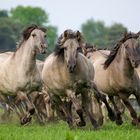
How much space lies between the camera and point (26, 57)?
59.9 ft

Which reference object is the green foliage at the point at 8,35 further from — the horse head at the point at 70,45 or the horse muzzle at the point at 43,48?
the horse head at the point at 70,45

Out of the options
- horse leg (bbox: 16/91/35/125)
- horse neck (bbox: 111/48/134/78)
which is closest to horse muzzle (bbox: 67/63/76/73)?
horse neck (bbox: 111/48/134/78)

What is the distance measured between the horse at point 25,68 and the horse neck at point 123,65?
1.72m

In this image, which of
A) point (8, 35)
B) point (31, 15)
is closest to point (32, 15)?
point (31, 15)

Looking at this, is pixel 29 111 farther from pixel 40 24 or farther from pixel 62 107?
pixel 40 24

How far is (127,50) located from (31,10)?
5822 inches

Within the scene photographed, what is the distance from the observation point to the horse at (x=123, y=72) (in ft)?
52.8

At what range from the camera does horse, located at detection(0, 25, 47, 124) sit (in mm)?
17844

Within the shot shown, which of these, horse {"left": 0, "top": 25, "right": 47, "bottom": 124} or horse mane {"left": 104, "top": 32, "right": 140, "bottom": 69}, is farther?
horse {"left": 0, "top": 25, "right": 47, "bottom": 124}

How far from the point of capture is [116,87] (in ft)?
55.9

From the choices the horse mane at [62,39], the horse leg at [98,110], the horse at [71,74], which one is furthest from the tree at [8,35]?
the horse mane at [62,39]

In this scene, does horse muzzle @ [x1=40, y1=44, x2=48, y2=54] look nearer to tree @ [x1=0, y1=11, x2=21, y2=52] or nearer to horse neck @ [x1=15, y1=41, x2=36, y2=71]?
horse neck @ [x1=15, y1=41, x2=36, y2=71]

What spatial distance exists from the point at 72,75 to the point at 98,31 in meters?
151

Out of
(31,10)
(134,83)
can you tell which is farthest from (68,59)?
(31,10)
